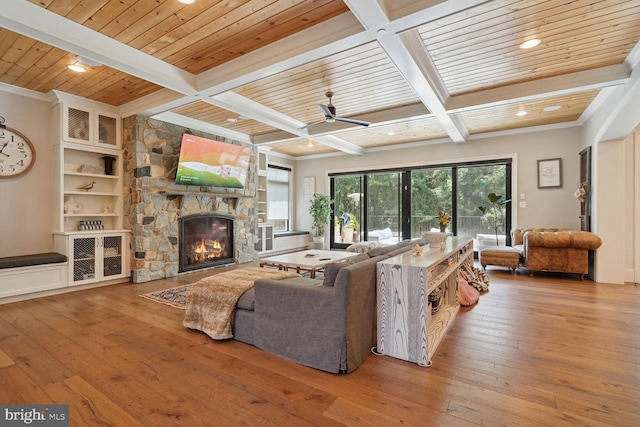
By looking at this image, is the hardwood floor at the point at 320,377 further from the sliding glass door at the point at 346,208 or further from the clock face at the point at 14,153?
the sliding glass door at the point at 346,208

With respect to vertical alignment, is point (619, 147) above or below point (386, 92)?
below

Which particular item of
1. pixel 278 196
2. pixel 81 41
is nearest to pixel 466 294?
pixel 81 41

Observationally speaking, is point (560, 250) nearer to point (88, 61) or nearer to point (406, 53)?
point (406, 53)

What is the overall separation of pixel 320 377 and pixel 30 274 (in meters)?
4.02

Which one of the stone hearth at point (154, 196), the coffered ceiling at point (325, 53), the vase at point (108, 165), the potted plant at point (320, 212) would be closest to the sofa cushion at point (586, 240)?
the coffered ceiling at point (325, 53)

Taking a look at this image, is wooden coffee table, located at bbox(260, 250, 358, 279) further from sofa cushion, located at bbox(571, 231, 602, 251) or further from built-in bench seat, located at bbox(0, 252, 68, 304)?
sofa cushion, located at bbox(571, 231, 602, 251)

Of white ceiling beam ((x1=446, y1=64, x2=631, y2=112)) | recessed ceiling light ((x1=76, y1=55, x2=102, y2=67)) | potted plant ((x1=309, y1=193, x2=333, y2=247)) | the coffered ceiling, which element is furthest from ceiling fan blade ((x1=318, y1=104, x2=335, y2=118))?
potted plant ((x1=309, y1=193, x2=333, y2=247))

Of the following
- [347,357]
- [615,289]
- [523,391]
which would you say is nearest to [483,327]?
[523,391]

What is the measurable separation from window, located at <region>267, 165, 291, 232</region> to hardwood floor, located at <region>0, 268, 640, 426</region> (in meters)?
5.30

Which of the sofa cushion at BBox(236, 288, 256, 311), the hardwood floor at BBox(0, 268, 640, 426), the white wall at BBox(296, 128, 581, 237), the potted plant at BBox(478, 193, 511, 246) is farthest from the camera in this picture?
the potted plant at BBox(478, 193, 511, 246)

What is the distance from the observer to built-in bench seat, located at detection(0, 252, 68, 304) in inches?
143

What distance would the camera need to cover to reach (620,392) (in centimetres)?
188

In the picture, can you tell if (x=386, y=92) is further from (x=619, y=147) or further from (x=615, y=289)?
(x=615, y=289)

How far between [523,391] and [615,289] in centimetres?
370
